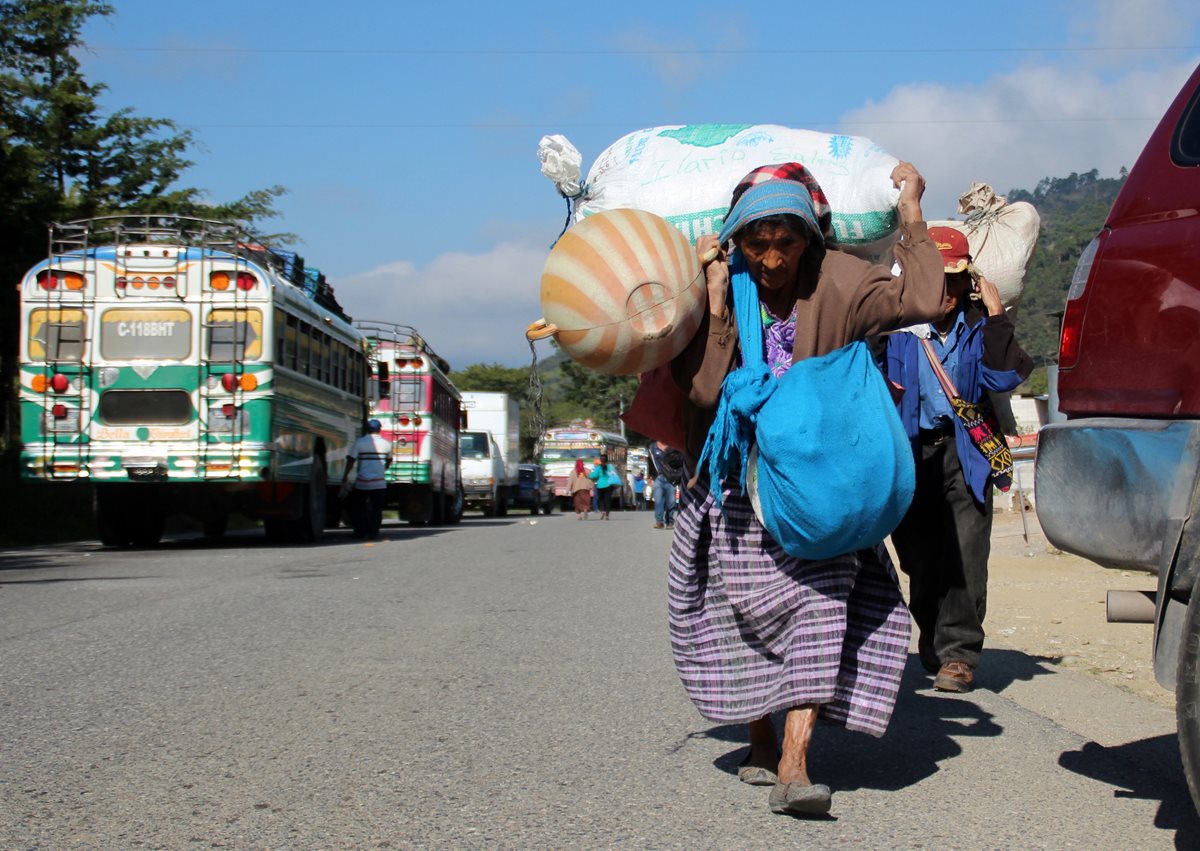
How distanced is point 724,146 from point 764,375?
41.3 inches

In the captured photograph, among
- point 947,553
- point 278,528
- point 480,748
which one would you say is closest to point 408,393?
point 278,528

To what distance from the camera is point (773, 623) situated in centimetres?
419

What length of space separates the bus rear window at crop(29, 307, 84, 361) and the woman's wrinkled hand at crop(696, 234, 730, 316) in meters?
13.3

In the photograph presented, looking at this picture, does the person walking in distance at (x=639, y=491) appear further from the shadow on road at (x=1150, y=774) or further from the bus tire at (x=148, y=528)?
the shadow on road at (x=1150, y=774)

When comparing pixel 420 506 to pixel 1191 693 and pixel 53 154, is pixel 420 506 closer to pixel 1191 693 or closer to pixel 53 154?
pixel 53 154

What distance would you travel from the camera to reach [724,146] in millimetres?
4742

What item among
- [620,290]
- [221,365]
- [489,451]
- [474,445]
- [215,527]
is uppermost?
[221,365]

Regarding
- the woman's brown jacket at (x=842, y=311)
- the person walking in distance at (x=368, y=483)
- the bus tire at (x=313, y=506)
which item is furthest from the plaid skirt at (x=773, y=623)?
the person walking in distance at (x=368, y=483)

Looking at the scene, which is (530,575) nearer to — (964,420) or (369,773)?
(964,420)

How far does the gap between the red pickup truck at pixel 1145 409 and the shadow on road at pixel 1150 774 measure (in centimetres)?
81

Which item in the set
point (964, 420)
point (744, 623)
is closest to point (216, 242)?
point (964, 420)

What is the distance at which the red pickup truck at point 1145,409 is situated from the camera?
3254mm

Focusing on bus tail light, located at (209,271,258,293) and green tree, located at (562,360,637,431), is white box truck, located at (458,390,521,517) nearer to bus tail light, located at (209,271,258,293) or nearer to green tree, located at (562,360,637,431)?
bus tail light, located at (209,271,258,293)

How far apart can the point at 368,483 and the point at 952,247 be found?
15619 mm
